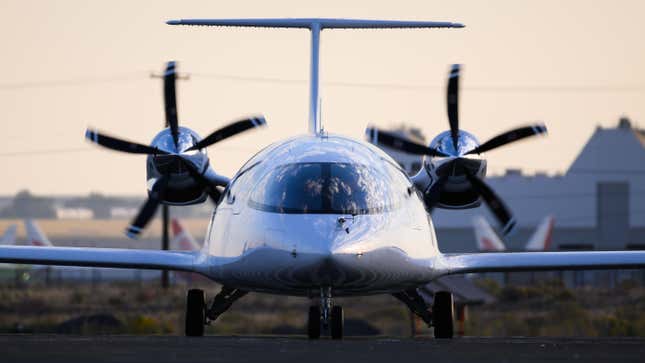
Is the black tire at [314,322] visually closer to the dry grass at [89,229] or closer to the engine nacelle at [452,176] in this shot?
the engine nacelle at [452,176]

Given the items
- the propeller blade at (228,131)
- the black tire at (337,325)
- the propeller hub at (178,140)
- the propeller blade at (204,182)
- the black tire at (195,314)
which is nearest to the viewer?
the black tire at (337,325)

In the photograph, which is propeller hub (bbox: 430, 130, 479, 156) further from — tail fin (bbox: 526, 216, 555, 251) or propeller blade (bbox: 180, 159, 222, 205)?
tail fin (bbox: 526, 216, 555, 251)

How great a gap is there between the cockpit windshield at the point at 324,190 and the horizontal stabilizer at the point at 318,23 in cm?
875

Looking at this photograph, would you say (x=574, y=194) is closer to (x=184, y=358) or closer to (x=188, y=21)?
(x=188, y=21)

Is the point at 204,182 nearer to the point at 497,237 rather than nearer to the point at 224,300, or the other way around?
the point at 224,300

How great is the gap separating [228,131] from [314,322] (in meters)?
7.42

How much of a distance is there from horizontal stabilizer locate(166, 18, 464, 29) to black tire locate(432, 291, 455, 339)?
744 centimetres

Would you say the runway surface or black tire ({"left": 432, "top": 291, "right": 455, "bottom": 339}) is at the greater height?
the runway surface

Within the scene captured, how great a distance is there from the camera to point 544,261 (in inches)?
1161

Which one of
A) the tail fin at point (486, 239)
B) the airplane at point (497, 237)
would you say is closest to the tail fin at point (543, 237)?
the airplane at point (497, 237)

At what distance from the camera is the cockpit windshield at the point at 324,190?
82.2ft

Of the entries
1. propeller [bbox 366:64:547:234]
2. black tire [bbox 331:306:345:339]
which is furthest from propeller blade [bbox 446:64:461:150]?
black tire [bbox 331:306:345:339]

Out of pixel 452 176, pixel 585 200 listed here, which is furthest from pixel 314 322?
pixel 585 200

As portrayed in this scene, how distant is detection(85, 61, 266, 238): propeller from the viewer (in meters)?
32.2
